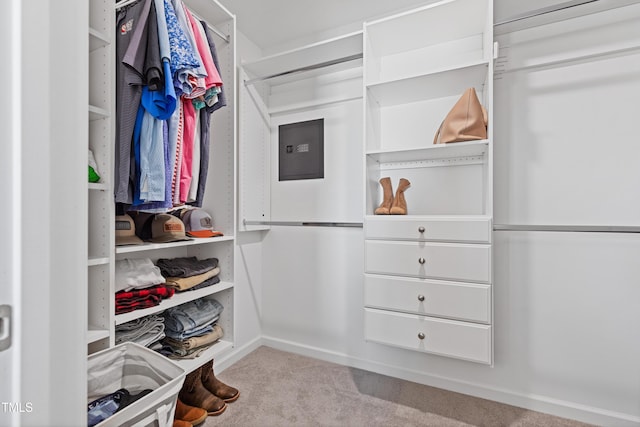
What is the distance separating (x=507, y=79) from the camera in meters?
1.70

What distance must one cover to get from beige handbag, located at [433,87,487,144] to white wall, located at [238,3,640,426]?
0.31 m

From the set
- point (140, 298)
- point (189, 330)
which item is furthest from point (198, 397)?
point (140, 298)

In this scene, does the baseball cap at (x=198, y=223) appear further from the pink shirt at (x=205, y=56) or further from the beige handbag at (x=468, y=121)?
the beige handbag at (x=468, y=121)

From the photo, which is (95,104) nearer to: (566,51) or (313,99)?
(313,99)

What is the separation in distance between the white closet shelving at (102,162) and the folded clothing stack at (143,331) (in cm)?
18

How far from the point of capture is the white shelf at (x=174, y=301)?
1270mm

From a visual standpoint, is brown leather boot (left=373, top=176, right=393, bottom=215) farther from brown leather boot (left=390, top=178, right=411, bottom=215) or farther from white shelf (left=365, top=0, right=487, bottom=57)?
white shelf (left=365, top=0, right=487, bottom=57)

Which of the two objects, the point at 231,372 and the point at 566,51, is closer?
the point at 566,51

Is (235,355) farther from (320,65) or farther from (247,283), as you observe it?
(320,65)

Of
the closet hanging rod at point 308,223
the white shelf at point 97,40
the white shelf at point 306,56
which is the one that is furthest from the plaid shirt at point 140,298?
the white shelf at point 306,56

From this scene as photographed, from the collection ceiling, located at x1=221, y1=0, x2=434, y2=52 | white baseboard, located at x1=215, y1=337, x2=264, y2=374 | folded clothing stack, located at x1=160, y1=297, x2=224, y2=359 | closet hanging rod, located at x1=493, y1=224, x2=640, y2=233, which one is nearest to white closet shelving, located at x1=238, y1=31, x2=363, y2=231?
ceiling, located at x1=221, y1=0, x2=434, y2=52

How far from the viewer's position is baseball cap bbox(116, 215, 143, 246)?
4.50 ft

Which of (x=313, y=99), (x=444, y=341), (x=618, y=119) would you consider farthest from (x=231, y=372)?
(x=618, y=119)

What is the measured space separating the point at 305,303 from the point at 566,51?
211cm
